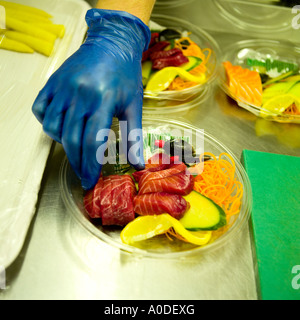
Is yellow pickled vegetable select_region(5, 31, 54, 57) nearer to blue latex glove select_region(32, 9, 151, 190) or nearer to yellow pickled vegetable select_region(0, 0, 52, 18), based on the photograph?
yellow pickled vegetable select_region(0, 0, 52, 18)

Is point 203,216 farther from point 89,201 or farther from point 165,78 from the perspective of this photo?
point 165,78

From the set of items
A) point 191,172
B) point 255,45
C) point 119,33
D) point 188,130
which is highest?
point 255,45

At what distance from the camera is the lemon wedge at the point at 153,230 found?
1.34 metres

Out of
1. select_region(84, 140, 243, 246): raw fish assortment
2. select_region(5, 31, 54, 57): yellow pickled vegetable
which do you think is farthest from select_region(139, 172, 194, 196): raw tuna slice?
select_region(5, 31, 54, 57): yellow pickled vegetable

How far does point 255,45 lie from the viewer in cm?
245

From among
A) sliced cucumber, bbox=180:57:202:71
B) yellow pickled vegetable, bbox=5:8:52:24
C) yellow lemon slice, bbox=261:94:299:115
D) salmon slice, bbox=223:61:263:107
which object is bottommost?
yellow lemon slice, bbox=261:94:299:115

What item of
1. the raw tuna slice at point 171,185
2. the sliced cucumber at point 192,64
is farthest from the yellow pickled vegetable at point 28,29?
the raw tuna slice at point 171,185

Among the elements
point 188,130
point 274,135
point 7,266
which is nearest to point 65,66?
point 188,130

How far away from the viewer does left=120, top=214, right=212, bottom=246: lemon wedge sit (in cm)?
134

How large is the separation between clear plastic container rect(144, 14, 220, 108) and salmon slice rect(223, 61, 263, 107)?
0.13 metres

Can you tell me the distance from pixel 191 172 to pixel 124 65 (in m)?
0.61

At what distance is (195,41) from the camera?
2410 mm

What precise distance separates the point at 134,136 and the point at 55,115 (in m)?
0.36
